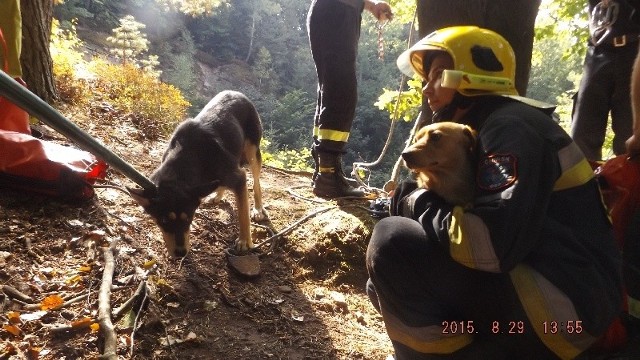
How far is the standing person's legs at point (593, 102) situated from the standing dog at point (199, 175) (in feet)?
9.83

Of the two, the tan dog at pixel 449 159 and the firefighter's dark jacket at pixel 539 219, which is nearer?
the firefighter's dark jacket at pixel 539 219

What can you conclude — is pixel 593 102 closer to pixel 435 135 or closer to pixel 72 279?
Result: pixel 435 135

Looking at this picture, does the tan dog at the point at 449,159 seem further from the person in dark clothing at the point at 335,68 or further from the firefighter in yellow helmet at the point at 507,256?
the person in dark clothing at the point at 335,68

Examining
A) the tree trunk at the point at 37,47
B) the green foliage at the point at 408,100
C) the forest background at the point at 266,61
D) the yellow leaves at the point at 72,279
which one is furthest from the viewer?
the forest background at the point at 266,61

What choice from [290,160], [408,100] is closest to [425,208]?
[408,100]

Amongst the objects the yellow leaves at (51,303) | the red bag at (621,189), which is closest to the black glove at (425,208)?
the red bag at (621,189)

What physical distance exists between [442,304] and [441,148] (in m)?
0.71

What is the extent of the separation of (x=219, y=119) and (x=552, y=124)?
3.08 metres

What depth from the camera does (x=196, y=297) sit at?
9.08 ft

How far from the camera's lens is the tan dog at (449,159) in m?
1.93

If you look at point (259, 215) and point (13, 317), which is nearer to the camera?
point (13, 317)

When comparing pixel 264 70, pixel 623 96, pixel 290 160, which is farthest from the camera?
pixel 264 70

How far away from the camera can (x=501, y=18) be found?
3076 mm

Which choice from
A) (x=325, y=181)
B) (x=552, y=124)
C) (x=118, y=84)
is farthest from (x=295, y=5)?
(x=552, y=124)
